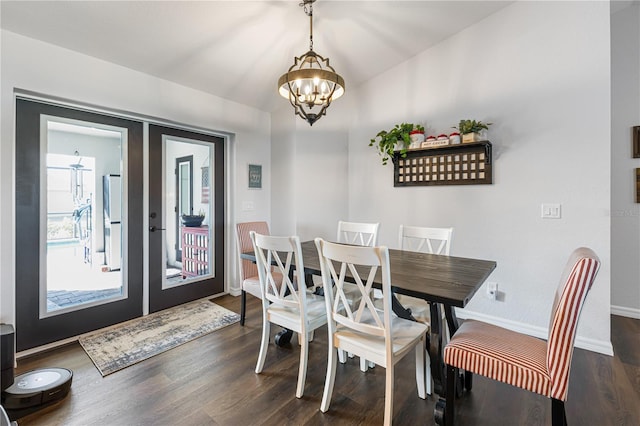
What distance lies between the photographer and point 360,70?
3.51 m

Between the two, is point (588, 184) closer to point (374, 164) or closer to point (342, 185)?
point (374, 164)

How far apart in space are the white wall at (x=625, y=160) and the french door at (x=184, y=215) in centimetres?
431

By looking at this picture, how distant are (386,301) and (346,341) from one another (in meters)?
0.40

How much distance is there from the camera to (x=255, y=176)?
3889 millimetres

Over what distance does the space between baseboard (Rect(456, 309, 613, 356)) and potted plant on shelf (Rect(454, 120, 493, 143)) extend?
1.74 metres

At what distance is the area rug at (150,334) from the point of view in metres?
2.27

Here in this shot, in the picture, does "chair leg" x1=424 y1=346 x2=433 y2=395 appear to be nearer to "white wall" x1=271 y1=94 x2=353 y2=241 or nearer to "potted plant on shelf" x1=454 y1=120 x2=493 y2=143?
"potted plant on shelf" x1=454 y1=120 x2=493 y2=143

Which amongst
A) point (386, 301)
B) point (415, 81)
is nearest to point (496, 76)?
point (415, 81)

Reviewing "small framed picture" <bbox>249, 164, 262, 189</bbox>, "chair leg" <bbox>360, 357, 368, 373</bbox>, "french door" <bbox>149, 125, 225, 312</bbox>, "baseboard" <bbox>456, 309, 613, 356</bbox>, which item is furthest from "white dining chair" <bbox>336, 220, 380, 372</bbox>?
"french door" <bbox>149, 125, 225, 312</bbox>

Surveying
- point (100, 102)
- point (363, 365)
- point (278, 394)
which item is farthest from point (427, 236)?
point (100, 102)

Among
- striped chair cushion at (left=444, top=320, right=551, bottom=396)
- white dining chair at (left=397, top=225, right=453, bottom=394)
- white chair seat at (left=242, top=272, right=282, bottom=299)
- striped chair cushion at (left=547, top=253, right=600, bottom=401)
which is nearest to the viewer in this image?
striped chair cushion at (left=547, top=253, right=600, bottom=401)

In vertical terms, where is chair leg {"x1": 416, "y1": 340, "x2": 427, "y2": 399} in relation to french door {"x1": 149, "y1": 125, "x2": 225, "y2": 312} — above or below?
below

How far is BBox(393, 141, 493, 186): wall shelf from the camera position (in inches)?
113

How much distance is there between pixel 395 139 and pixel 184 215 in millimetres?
2540
